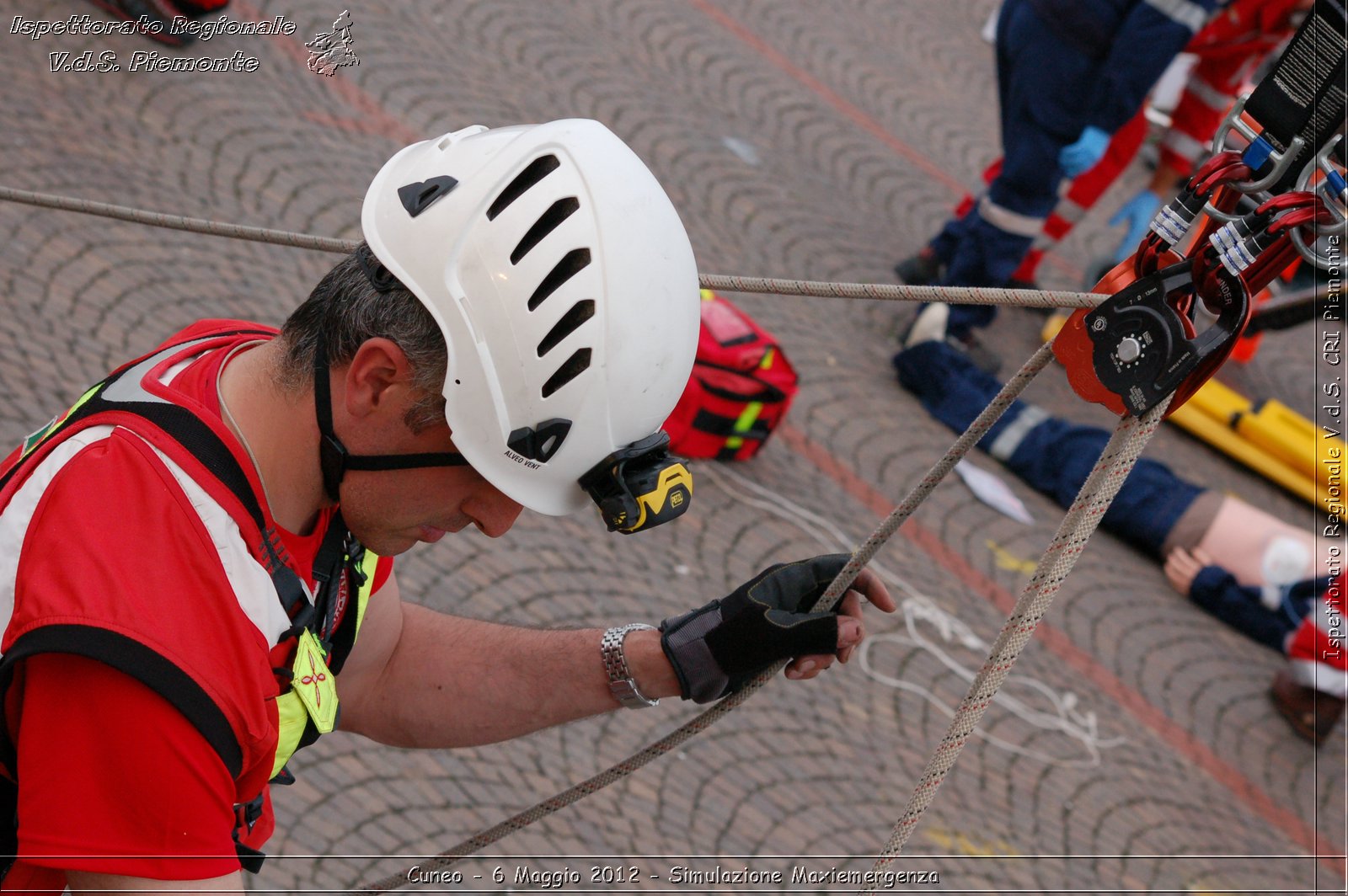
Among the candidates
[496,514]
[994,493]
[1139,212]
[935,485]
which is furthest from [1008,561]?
[496,514]

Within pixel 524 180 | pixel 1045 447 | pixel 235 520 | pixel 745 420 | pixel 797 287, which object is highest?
pixel 524 180

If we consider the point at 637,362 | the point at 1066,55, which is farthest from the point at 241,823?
the point at 1066,55

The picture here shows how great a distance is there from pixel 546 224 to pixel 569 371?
0.76 ft

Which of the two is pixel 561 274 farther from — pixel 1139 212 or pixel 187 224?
pixel 1139 212

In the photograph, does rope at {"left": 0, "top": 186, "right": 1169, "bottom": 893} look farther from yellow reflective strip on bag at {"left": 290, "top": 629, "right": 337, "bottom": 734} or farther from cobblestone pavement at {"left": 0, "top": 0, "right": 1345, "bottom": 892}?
cobblestone pavement at {"left": 0, "top": 0, "right": 1345, "bottom": 892}

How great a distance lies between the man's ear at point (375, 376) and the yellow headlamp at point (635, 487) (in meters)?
0.36

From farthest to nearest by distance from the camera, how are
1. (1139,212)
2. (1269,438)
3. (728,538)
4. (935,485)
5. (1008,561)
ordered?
(1139,212) → (1269,438) → (1008,561) → (728,538) → (935,485)

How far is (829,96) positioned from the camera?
942 cm

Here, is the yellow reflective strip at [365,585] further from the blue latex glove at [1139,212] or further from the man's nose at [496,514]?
the blue latex glove at [1139,212]

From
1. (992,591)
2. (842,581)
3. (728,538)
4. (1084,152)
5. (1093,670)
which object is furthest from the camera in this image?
(1084,152)

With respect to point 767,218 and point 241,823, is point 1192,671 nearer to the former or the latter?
point 767,218

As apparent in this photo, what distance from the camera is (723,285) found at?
2299 millimetres

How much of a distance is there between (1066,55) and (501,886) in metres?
5.31

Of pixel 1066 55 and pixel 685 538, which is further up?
pixel 1066 55
